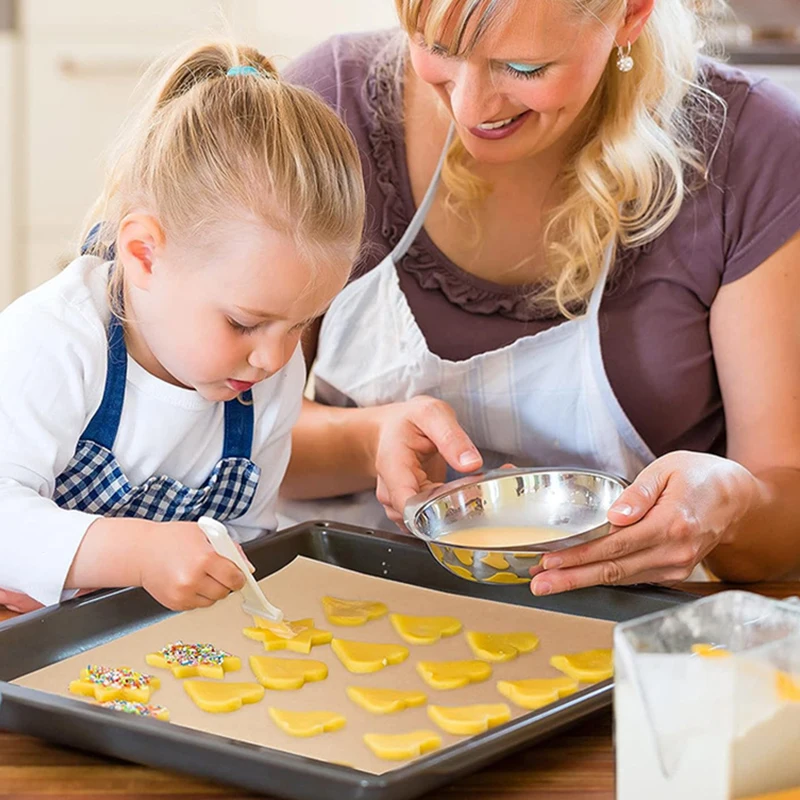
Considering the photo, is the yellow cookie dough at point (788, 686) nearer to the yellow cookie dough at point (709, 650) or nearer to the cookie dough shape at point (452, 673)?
the yellow cookie dough at point (709, 650)

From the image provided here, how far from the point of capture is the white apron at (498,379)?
1.49m

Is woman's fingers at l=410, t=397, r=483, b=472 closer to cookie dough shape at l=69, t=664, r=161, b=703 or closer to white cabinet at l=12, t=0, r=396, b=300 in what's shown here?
cookie dough shape at l=69, t=664, r=161, b=703

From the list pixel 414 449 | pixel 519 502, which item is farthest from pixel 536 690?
pixel 414 449

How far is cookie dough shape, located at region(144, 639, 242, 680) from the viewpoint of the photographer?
1.06 meters

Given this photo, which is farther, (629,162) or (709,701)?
(629,162)

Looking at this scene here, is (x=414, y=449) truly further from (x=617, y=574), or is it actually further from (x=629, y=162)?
(x=629, y=162)

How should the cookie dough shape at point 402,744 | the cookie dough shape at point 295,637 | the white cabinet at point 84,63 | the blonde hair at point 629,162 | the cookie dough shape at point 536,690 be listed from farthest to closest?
the white cabinet at point 84,63 < the blonde hair at point 629,162 < the cookie dough shape at point 295,637 < the cookie dough shape at point 536,690 < the cookie dough shape at point 402,744

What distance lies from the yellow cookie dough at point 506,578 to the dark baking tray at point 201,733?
8 centimetres

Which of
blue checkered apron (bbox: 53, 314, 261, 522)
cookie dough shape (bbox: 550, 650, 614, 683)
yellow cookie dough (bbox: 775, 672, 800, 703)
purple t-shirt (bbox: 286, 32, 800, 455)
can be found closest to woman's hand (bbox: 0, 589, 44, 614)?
blue checkered apron (bbox: 53, 314, 261, 522)

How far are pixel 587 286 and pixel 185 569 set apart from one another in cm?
65

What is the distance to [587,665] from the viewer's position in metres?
1.06

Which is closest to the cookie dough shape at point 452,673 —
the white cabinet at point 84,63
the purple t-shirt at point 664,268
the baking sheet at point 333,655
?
the baking sheet at point 333,655

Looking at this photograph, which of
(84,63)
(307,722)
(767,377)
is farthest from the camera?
(84,63)

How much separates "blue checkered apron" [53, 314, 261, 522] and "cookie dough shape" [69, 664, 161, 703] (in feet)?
0.74
